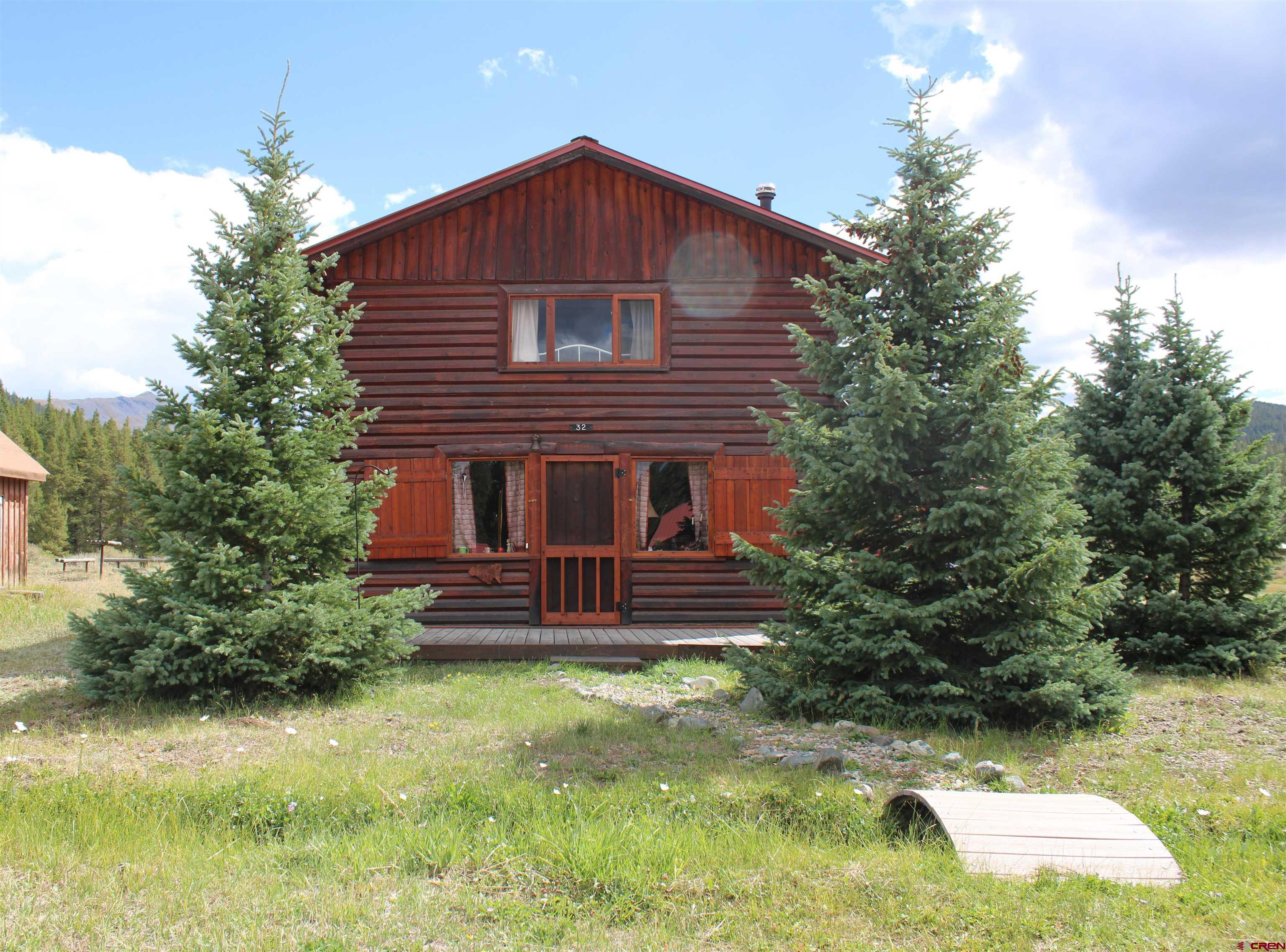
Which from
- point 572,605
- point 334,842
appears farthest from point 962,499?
point 572,605

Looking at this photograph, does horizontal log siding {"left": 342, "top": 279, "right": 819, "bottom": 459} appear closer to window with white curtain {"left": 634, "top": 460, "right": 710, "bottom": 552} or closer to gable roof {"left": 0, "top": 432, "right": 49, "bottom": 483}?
window with white curtain {"left": 634, "top": 460, "right": 710, "bottom": 552}

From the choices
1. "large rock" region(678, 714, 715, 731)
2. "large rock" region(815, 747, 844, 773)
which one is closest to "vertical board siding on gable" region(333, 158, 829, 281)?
"large rock" region(678, 714, 715, 731)

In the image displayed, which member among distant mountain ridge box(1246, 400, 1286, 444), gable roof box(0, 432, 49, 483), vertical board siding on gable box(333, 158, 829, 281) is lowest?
gable roof box(0, 432, 49, 483)

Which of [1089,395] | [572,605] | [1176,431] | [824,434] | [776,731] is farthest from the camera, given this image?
[572,605]

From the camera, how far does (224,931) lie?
3182 mm

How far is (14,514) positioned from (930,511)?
19891 millimetres

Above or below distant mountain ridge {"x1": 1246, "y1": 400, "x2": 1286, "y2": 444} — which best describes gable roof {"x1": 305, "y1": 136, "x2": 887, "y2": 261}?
below

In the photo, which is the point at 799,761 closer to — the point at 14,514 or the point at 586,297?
the point at 586,297

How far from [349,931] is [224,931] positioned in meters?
0.46

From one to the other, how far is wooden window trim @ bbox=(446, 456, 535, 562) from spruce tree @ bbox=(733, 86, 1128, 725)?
4695 millimetres

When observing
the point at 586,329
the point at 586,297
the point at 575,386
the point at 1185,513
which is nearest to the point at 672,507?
the point at 575,386

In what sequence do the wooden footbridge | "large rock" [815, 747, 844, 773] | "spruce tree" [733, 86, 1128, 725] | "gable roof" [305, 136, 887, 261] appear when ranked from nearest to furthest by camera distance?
the wooden footbridge
"large rock" [815, 747, 844, 773]
"spruce tree" [733, 86, 1128, 725]
"gable roof" [305, 136, 887, 261]

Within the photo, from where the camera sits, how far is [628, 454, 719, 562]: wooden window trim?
11219mm

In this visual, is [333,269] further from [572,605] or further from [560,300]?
[572,605]
